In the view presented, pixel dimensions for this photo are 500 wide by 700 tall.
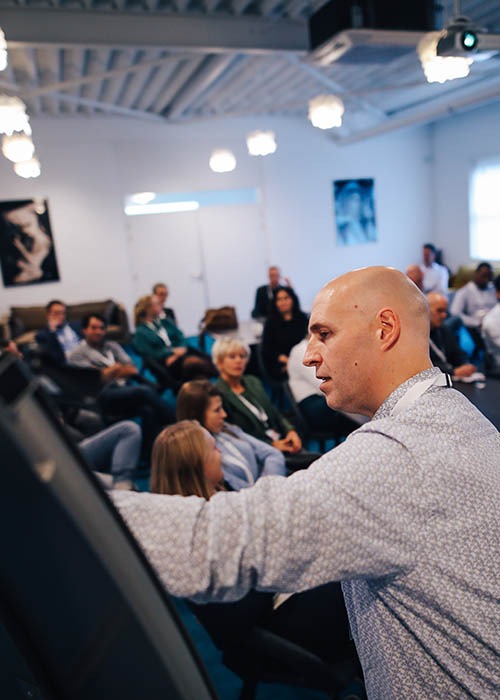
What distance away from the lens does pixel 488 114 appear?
35.2 feet

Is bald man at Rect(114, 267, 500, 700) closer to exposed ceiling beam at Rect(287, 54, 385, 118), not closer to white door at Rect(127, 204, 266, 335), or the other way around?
exposed ceiling beam at Rect(287, 54, 385, 118)

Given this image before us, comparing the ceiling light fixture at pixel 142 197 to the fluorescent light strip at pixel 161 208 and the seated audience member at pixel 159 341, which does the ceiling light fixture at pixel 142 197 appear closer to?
the fluorescent light strip at pixel 161 208

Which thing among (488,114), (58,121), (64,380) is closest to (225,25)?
(64,380)

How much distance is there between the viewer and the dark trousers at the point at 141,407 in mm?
4469

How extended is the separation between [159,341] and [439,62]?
11.9ft

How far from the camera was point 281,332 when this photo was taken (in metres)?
5.30

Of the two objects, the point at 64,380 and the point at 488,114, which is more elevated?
the point at 488,114

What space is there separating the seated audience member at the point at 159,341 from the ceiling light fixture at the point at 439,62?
2853 mm

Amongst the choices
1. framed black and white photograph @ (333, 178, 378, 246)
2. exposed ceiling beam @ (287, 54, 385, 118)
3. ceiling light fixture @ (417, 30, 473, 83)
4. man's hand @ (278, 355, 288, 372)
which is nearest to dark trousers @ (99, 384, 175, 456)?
man's hand @ (278, 355, 288, 372)

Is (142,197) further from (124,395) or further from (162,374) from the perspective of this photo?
(124,395)

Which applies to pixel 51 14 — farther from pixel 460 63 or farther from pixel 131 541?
pixel 131 541

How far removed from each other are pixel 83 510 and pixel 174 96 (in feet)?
31.5

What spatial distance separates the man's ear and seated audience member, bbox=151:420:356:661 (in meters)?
1.10

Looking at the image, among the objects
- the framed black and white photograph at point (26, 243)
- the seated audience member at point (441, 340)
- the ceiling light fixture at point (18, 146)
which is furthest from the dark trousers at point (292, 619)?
the framed black and white photograph at point (26, 243)
